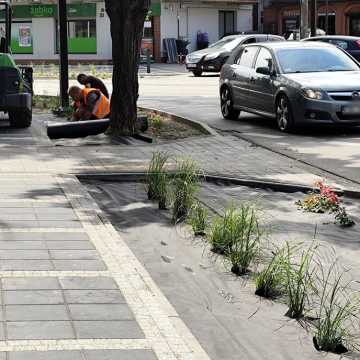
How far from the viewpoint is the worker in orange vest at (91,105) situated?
14180 millimetres

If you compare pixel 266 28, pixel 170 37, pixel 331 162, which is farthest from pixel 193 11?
pixel 331 162

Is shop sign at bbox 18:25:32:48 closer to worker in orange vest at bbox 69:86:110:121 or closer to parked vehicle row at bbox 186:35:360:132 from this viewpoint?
parked vehicle row at bbox 186:35:360:132

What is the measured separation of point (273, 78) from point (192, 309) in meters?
9.98

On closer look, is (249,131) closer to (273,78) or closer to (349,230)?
(273,78)

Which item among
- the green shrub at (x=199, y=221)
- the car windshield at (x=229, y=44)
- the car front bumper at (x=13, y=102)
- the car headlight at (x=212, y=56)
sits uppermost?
the car windshield at (x=229, y=44)

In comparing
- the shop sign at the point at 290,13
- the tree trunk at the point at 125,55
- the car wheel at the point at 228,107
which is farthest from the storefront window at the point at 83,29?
the tree trunk at the point at 125,55

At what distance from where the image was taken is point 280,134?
14.1m

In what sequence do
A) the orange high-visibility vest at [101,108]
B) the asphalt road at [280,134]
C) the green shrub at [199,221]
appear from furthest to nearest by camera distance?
the orange high-visibility vest at [101,108] → the asphalt road at [280,134] → the green shrub at [199,221]

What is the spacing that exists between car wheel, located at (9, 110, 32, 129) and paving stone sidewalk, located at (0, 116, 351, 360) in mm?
5052

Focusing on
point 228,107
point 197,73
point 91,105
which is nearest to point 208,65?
point 197,73

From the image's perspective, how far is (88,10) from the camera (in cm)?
4834

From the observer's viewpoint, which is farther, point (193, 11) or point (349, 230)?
point (193, 11)

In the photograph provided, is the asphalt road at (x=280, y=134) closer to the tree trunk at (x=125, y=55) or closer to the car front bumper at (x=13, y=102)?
the tree trunk at (x=125, y=55)

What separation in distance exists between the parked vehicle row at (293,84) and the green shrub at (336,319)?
8156 mm
